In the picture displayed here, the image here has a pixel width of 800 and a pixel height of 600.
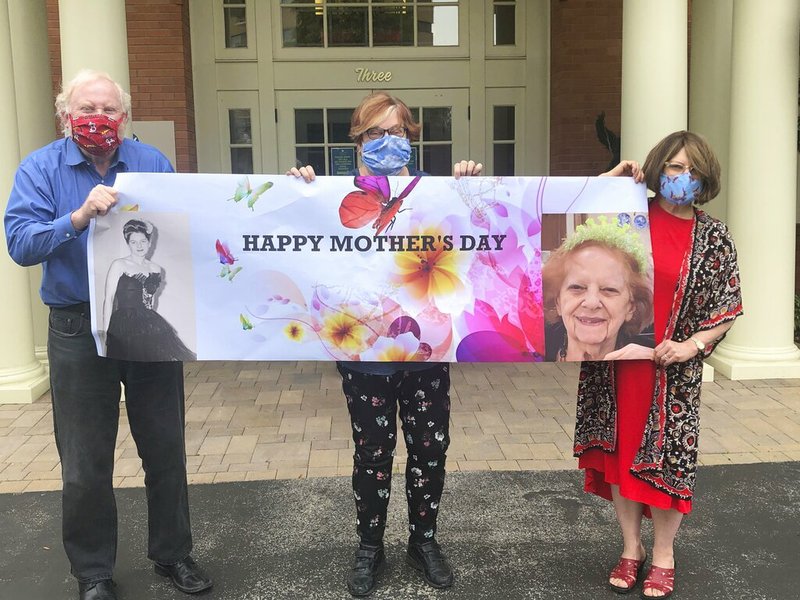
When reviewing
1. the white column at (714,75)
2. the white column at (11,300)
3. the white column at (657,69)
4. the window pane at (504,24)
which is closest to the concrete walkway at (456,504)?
the white column at (11,300)

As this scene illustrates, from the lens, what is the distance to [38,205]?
2553mm

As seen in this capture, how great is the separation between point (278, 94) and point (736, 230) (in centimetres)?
490

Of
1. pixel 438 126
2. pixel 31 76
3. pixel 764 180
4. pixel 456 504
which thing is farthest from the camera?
pixel 438 126

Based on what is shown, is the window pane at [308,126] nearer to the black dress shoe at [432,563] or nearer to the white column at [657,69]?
the white column at [657,69]

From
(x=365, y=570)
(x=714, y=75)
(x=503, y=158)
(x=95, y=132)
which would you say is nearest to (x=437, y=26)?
(x=503, y=158)

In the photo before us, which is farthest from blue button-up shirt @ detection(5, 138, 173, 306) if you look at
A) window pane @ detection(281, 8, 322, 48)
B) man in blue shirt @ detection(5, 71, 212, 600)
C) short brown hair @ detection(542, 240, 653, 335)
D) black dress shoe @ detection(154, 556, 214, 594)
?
window pane @ detection(281, 8, 322, 48)

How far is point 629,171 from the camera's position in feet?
9.32

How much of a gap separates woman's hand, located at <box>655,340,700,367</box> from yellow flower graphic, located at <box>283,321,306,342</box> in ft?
4.31

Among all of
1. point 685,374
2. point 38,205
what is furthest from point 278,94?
point 685,374

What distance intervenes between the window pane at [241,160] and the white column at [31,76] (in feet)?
7.82

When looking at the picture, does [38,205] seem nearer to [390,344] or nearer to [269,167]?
[390,344]

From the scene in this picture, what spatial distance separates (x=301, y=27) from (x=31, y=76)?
3.12 meters

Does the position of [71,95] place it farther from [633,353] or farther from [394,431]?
[633,353]

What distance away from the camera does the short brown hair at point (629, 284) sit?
2725 mm
